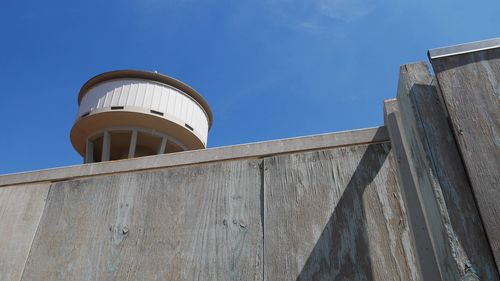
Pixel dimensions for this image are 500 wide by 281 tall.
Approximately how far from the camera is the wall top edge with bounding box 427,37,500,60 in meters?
1.33

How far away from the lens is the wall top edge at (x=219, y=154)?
2115 millimetres

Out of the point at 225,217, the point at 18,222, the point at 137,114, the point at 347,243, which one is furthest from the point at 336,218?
the point at 137,114

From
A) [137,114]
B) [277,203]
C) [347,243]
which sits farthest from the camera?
[137,114]

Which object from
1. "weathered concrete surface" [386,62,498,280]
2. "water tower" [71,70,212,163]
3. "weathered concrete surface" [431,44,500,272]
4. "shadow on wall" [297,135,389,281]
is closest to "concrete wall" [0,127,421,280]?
"shadow on wall" [297,135,389,281]

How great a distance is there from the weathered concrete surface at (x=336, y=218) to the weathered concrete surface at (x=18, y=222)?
1.40m

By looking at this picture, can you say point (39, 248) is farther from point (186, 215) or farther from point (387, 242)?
point (387, 242)

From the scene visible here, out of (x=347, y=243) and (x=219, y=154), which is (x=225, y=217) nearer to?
(x=219, y=154)

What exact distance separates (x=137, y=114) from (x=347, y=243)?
5.99 m

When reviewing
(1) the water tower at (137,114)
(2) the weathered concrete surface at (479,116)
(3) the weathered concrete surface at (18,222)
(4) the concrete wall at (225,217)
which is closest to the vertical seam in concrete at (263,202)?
(4) the concrete wall at (225,217)

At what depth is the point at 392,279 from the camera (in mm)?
1686

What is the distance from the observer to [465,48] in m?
1.34

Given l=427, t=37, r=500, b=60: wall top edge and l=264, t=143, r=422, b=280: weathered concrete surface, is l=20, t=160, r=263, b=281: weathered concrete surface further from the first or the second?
l=427, t=37, r=500, b=60: wall top edge

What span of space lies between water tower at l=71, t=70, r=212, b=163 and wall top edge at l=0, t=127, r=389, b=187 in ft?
15.7

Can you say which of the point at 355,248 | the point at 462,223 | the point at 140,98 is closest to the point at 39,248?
the point at 355,248
